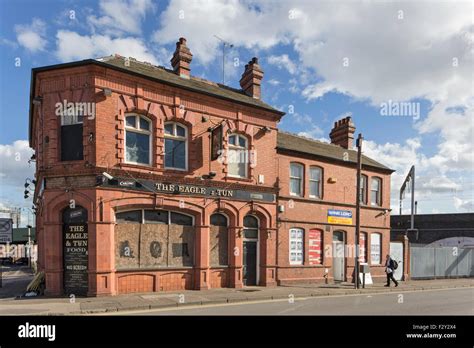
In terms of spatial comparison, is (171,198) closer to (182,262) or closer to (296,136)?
(182,262)

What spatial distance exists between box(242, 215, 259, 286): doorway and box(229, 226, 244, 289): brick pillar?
59 cm

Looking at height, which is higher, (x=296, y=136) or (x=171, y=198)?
(x=296, y=136)

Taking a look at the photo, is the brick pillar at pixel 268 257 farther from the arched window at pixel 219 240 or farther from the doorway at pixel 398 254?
the doorway at pixel 398 254

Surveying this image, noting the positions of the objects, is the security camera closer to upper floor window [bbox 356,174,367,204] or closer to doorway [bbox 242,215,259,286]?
doorway [bbox 242,215,259,286]

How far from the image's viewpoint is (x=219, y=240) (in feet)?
56.8

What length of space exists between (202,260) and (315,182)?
28.2ft

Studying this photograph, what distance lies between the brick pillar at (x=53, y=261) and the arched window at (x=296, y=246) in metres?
11.1

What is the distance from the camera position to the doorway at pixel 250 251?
1816 centimetres

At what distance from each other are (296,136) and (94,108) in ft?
42.0

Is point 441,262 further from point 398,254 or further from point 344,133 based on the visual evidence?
point 344,133

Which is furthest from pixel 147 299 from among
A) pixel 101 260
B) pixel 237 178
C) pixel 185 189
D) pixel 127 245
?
pixel 237 178
